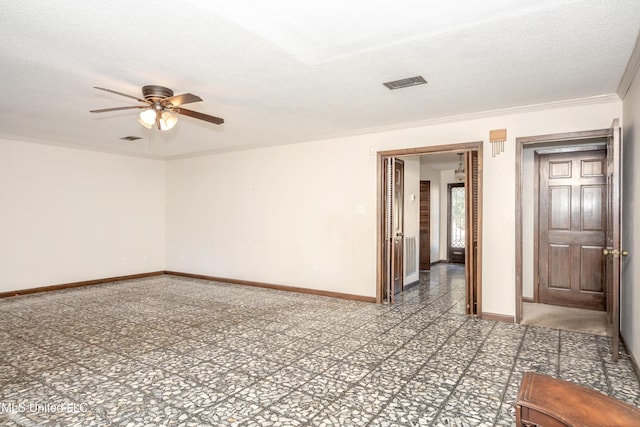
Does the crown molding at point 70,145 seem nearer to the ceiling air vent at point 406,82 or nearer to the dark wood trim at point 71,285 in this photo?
the dark wood trim at point 71,285

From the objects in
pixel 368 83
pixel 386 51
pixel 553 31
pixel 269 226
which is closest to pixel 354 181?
pixel 269 226

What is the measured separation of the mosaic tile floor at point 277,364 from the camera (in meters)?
2.46

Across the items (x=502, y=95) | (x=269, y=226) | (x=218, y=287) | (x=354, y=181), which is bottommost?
(x=218, y=287)

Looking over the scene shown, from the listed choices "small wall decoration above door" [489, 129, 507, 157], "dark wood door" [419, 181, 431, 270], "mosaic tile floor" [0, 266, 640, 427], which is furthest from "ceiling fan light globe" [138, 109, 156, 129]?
"dark wood door" [419, 181, 431, 270]

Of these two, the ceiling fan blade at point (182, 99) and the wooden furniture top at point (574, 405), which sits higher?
the ceiling fan blade at point (182, 99)

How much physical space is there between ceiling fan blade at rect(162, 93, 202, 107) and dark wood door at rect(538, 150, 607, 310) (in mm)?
4824

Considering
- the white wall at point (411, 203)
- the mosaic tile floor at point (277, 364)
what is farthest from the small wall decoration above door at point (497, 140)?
the mosaic tile floor at point (277, 364)

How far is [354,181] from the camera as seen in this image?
5.86m

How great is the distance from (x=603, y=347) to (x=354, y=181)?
363 cm

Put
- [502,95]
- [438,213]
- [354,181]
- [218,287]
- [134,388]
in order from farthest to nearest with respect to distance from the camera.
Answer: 1. [438,213]
2. [218,287]
3. [354,181]
4. [502,95]
5. [134,388]

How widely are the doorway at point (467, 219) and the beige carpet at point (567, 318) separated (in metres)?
0.75

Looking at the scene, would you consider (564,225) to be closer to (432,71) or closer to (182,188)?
(432,71)

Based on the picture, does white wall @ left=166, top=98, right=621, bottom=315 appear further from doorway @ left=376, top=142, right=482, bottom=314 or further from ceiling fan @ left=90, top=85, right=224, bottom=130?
ceiling fan @ left=90, top=85, right=224, bottom=130

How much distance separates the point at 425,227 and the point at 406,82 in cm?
600
